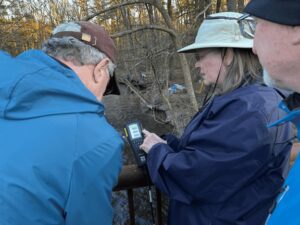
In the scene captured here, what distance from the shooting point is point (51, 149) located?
115cm

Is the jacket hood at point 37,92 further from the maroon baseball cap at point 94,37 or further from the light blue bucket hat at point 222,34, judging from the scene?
the light blue bucket hat at point 222,34

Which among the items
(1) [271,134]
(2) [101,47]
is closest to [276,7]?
(1) [271,134]

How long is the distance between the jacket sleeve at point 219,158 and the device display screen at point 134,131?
342 millimetres

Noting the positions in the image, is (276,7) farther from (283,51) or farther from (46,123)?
(46,123)

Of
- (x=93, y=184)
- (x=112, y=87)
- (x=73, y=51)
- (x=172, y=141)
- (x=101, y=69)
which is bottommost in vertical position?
(x=172, y=141)

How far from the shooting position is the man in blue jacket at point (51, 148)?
111 cm

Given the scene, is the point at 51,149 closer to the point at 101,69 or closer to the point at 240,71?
the point at 101,69

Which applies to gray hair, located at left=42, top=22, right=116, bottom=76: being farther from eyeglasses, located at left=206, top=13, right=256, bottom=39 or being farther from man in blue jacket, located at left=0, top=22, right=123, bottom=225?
eyeglasses, located at left=206, top=13, right=256, bottom=39

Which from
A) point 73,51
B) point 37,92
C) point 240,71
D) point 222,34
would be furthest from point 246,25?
point 37,92

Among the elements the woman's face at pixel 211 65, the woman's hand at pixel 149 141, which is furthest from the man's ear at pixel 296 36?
the woman's hand at pixel 149 141

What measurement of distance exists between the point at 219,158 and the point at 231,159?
0.17 feet

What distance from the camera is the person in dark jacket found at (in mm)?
1523

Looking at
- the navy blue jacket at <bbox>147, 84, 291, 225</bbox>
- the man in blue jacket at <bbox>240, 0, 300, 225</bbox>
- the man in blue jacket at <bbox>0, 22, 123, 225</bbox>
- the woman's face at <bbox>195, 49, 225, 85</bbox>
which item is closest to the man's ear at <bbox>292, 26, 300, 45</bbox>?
the man in blue jacket at <bbox>240, 0, 300, 225</bbox>

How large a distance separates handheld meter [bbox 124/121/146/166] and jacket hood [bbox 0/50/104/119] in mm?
634
